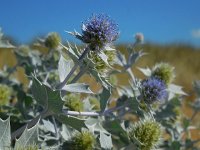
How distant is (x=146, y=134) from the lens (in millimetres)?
1741

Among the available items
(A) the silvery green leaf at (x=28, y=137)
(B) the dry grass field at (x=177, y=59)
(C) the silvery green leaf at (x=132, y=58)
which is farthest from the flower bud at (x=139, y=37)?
(B) the dry grass field at (x=177, y=59)

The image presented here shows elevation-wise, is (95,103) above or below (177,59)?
below

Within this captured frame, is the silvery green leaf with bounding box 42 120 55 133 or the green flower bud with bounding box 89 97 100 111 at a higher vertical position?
the green flower bud with bounding box 89 97 100 111

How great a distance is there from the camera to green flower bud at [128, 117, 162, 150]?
5.69 feet

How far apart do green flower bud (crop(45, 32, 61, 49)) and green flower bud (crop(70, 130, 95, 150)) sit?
981mm

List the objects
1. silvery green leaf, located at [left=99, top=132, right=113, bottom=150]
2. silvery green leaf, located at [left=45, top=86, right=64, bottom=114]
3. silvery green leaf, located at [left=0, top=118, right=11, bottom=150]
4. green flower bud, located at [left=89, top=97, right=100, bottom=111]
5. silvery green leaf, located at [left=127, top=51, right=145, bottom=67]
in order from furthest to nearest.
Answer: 1. green flower bud, located at [left=89, top=97, right=100, bottom=111]
2. silvery green leaf, located at [left=127, top=51, right=145, bottom=67]
3. silvery green leaf, located at [left=99, top=132, right=113, bottom=150]
4. silvery green leaf, located at [left=45, top=86, right=64, bottom=114]
5. silvery green leaf, located at [left=0, top=118, right=11, bottom=150]

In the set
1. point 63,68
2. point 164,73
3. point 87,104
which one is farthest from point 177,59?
point 63,68

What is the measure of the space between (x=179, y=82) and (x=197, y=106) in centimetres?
579

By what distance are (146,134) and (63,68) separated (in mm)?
400

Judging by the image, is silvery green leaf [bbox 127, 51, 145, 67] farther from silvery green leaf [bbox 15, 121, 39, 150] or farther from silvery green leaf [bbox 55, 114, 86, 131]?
silvery green leaf [bbox 15, 121, 39, 150]

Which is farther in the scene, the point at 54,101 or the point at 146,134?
the point at 146,134

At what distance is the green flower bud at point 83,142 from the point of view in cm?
186

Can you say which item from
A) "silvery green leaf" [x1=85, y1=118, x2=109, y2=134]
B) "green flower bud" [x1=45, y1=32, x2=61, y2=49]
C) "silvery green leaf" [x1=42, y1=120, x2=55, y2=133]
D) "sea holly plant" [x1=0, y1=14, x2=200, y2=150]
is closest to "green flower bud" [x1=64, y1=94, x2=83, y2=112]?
"sea holly plant" [x1=0, y1=14, x2=200, y2=150]

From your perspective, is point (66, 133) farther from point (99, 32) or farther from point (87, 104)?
point (99, 32)
